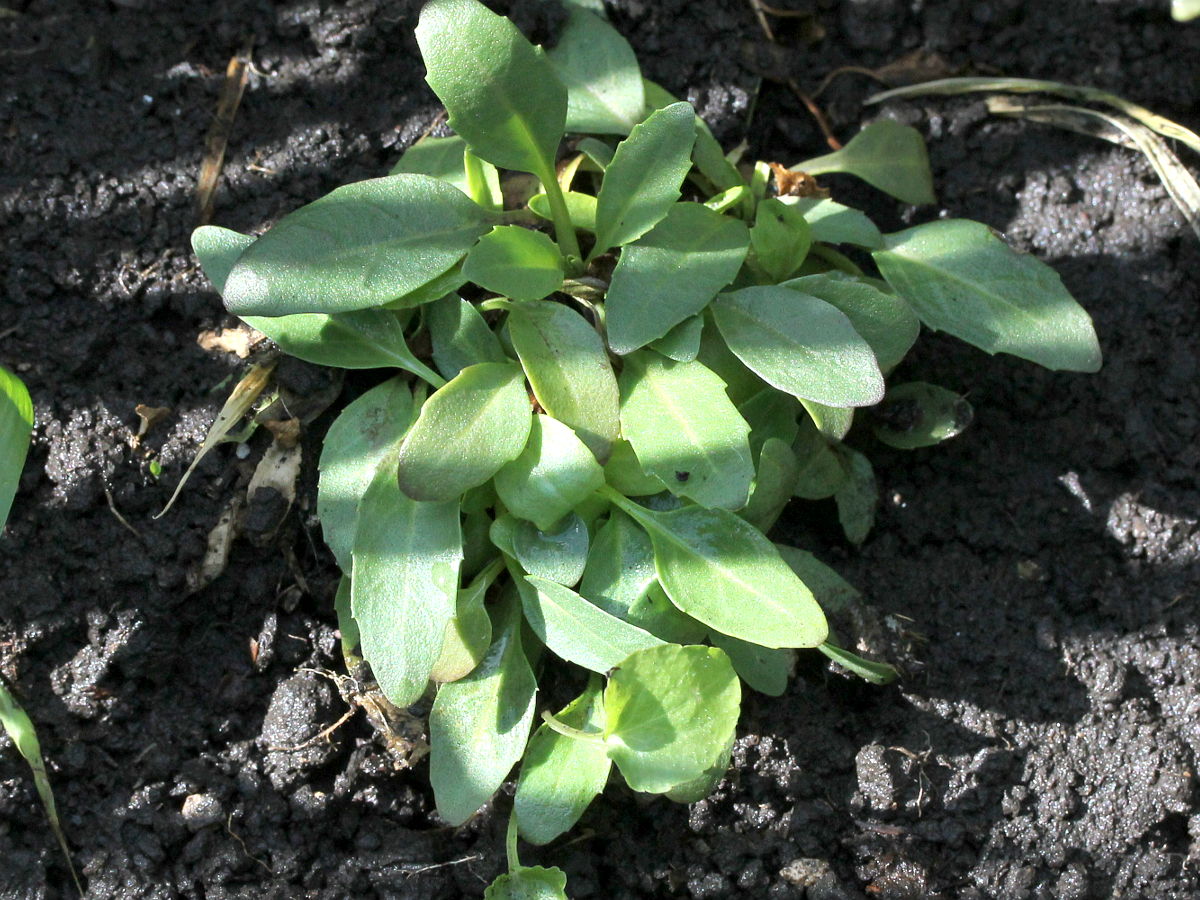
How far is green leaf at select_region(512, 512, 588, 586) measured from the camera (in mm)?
1396

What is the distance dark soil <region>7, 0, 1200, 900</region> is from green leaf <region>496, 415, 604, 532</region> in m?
0.36

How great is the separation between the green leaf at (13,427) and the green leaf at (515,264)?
1.91ft

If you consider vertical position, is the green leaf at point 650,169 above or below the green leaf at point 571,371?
above

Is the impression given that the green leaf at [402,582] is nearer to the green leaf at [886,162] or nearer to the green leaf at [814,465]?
the green leaf at [814,465]

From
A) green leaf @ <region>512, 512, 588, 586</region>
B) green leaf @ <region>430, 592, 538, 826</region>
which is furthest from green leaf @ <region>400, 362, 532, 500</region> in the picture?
green leaf @ <region>430, 592, 538, 826</region>

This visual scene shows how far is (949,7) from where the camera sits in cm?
190

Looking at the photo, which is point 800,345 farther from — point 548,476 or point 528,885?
point 528,885

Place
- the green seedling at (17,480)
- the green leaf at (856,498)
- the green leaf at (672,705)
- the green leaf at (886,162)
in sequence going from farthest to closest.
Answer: the green leaf at (886,162) → the green leaf at (856,498) → the green seedling at (17,480) → the green leaf at (672,705)

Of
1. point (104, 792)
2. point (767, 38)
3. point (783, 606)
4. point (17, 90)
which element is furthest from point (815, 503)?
point (17, 90)

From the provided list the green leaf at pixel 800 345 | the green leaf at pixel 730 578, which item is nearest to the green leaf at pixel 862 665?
the green leaf at pixel 730 578

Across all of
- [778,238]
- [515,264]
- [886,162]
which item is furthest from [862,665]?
[886,162]

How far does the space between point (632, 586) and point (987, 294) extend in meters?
0.65

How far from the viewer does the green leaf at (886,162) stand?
1.73 meters

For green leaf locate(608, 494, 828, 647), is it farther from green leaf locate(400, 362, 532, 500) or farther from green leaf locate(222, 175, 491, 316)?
green leaf locate(222, 175, 491, 316)
